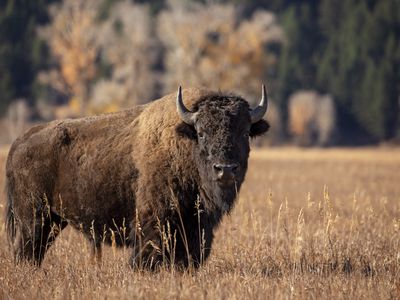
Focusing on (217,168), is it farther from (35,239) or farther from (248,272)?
(35,239)

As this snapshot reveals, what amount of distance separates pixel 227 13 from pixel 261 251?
47.0m

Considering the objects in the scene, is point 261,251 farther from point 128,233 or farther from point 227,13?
point 227,13

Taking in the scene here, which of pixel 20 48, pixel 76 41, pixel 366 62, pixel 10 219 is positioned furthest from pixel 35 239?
pixel 366 62

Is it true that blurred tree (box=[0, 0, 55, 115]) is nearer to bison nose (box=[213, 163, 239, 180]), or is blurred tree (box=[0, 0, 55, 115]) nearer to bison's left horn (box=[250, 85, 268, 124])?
bison's left horn (box=[250, 85, 268, 124])

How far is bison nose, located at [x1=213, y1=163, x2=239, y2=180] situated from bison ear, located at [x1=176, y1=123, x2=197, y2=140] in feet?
2.84

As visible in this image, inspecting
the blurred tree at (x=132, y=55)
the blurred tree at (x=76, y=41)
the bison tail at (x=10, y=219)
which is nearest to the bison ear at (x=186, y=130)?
the bison tail at (x=10, y=219)

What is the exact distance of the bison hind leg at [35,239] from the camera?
30.5 feet

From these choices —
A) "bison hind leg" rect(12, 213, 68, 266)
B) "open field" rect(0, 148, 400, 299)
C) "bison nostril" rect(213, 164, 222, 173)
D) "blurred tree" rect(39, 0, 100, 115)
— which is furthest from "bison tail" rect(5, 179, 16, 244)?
"blurred tree" rect(39, 0, 100, 115)

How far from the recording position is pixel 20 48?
7956cm

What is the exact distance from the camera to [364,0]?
96.6 m

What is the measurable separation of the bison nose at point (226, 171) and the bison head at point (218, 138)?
1 centimetres

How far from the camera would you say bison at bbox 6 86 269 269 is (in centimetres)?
825

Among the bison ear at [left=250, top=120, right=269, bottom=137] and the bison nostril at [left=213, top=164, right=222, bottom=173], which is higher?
the bison ear at [left=250, top=120, right=269, bottom=137]

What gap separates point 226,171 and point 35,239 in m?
3.19
